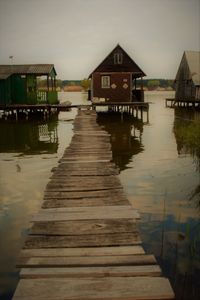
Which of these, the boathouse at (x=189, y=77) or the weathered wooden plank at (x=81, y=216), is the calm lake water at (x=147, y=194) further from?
the boathouse at (x=189, y=77)

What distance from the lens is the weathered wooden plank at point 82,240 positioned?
210 inches

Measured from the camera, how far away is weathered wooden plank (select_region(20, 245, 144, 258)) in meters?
5.00

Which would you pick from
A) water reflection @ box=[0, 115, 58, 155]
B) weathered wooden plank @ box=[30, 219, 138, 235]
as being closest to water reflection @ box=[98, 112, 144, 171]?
water reflection @ box=[0, 115, 58, 155]

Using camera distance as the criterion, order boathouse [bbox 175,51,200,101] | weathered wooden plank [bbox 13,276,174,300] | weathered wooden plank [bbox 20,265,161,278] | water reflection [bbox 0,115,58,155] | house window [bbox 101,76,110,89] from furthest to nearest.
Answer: boathouse [bbox 175,51,200,101] < house window [bbox 101,76,110,89] < water reflection [bbox 0,115,58,155] < weathered wooden plank [bbox 20,265,161,278] < weathered wooden plank [bbox 13,276,174,300]

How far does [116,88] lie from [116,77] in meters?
1.18

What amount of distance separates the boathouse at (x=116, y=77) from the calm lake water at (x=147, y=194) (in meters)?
15.7

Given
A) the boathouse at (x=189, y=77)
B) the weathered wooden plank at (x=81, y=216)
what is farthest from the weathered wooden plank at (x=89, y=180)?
the boathouse at (x=189, y=77)

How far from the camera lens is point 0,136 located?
928 inches

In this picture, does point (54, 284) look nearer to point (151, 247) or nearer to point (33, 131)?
point (151, 247)

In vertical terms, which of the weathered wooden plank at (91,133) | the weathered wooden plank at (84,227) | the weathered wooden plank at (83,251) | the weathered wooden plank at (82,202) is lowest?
the weathered wooden plank at (83,251)

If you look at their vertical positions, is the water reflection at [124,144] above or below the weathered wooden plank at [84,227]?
below

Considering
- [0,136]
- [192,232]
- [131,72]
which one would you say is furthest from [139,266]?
[131,72]

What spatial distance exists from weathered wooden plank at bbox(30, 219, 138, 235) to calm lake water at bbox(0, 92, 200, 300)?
858 millimetres

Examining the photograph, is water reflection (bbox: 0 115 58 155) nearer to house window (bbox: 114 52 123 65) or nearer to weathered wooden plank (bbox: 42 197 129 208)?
weathered wooden plank (bbox: 42 197 129 208)
